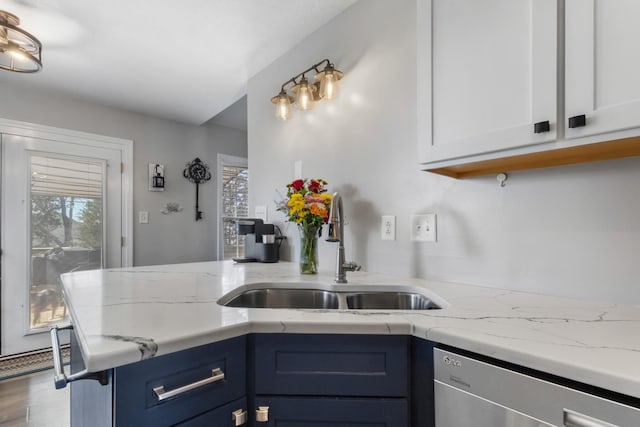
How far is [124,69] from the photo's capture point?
235 cm

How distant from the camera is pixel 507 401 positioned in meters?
0.62

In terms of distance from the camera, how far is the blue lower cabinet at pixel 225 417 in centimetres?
73

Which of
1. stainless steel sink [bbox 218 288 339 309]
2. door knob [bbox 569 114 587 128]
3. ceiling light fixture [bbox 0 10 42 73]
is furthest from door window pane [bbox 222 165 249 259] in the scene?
door knob [bbox 569 114 587 128]

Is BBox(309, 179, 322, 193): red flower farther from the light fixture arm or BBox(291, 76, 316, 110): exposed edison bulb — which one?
the light fixture arm

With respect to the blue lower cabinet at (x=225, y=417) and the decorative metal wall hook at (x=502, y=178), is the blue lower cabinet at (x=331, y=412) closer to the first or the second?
the blue lower cabinet at (x=225, y=417)

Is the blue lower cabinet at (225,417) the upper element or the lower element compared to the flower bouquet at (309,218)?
lower

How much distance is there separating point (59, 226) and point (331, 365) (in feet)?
9.94

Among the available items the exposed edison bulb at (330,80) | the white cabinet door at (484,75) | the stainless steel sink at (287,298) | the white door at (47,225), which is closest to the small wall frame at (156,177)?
the white door at (47,225)

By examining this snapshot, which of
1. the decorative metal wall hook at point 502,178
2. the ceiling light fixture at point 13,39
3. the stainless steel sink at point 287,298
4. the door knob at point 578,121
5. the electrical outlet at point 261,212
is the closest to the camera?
the door knob at point 578,121

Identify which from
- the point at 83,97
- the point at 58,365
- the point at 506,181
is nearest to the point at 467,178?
the point at 506,181

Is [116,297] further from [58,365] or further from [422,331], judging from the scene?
[422,331]

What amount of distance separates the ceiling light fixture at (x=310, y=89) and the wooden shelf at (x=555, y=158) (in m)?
0.83

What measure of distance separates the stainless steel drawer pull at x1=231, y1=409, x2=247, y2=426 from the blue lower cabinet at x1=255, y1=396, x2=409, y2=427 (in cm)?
3

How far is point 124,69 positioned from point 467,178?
2424 millimetres
